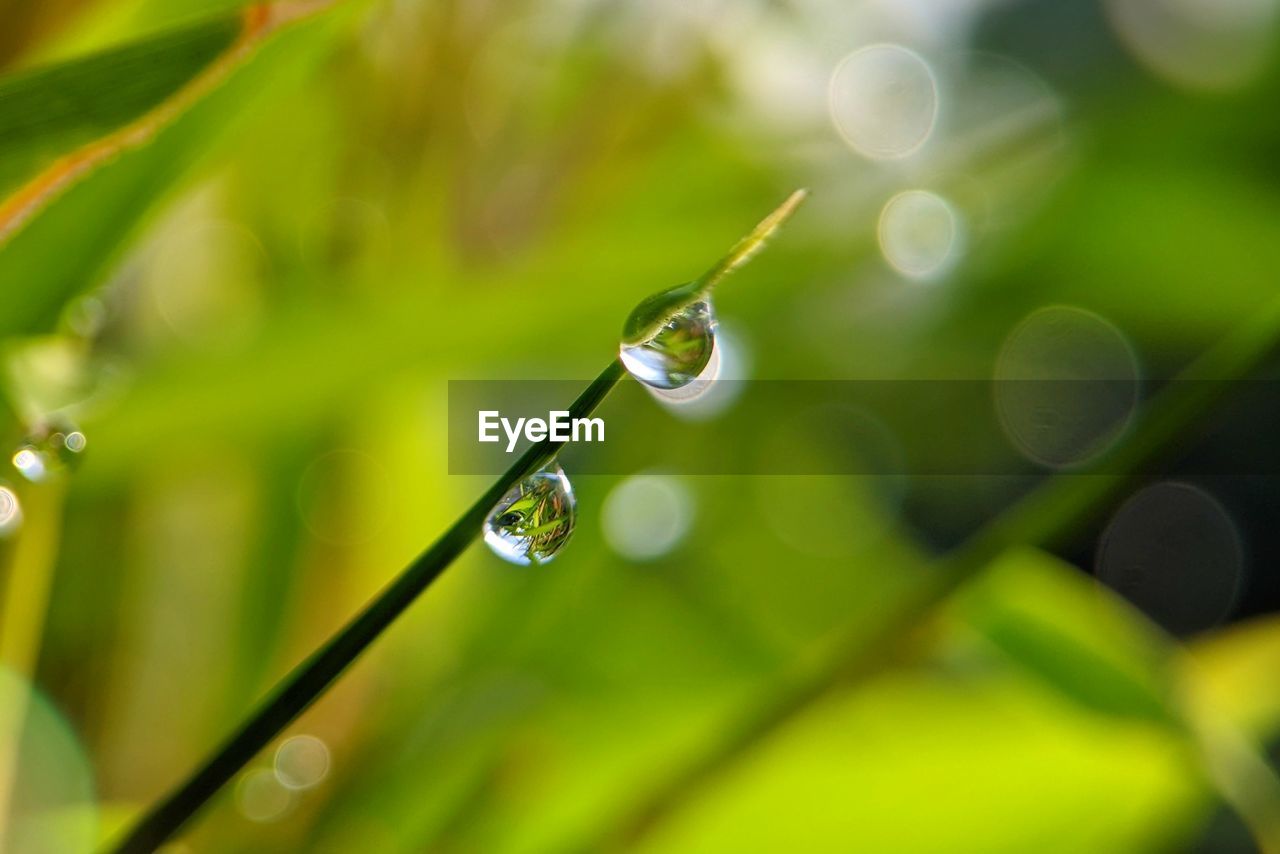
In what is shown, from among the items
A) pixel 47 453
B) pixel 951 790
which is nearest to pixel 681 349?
pixel 47 453

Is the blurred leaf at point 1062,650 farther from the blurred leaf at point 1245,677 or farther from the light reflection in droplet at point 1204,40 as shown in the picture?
the light reflection in droplet at point 1204,40

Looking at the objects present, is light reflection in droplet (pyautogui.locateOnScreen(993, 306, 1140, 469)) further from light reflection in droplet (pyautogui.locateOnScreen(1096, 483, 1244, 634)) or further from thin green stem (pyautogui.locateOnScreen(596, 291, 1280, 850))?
thin green stem (pyautogui.locateOnScreen(596, 291, 1280, 850))

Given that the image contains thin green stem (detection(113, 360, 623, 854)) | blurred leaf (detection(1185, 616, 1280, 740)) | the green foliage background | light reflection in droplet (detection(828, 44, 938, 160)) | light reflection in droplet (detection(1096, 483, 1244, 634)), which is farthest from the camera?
light reflection in droplet (detection(1096, 483, 1244, 634))

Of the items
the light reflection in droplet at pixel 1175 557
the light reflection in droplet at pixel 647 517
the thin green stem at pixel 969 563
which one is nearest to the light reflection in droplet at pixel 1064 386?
the light reflection in droplet at pixel 1175 557

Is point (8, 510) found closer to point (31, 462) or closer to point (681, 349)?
point (31, 462)

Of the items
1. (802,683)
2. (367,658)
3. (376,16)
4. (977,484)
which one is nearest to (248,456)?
(367,658)

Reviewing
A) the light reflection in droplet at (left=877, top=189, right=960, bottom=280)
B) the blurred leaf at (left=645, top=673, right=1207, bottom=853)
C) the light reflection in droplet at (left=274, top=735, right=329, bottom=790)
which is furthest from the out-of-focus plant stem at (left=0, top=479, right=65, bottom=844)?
the light reflection in droplet at (left=877, top=189, right=960, bottom=280)
